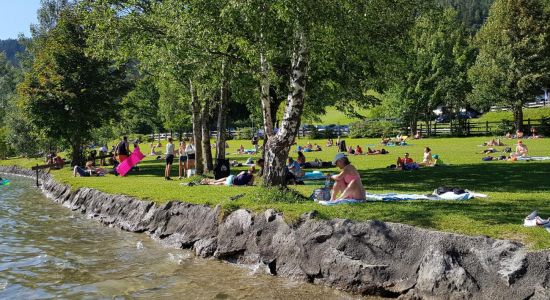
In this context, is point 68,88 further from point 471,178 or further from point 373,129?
point 373,129

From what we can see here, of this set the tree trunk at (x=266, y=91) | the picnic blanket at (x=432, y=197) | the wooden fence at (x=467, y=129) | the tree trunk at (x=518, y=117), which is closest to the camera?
the picnic blanket at (x=432, y=197)

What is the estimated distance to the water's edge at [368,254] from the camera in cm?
786

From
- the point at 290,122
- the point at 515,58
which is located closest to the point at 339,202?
the point at 290,122

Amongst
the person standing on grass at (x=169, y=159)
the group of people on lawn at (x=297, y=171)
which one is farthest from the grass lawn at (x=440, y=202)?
the person standing on grass at (x=169, y=159)

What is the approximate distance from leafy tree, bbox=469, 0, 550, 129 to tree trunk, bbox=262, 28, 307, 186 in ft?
133

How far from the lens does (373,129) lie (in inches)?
2293

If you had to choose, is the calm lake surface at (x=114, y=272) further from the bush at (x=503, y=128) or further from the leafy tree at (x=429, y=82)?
the bush at (x=503, y=128)

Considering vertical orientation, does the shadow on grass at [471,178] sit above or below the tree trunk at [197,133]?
below

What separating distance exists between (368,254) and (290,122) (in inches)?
188

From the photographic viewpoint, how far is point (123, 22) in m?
17.3

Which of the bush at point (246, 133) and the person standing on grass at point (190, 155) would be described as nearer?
the person standing on grass at point (190, 155)

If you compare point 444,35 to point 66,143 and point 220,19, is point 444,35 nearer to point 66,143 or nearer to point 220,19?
point 66,143

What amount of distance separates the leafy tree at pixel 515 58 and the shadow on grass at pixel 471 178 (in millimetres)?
27910

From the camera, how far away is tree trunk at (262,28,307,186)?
1321 centimetres
